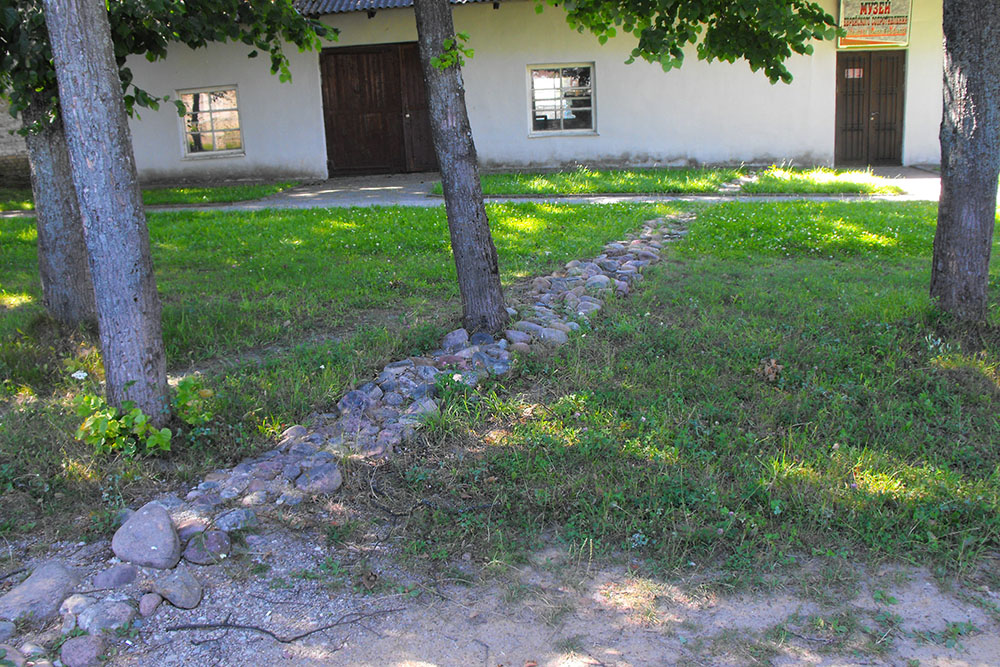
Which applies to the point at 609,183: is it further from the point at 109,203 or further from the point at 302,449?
the point at 109,203

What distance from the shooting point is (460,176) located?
16.6ft

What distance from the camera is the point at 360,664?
2.69 m

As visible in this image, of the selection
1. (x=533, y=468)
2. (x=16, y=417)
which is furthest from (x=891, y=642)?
(x=16, y=417)

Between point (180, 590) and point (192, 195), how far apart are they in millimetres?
11493

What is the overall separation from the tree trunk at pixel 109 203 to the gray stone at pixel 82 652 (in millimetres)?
1464

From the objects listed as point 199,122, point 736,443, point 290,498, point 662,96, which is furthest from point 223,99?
point 736,443

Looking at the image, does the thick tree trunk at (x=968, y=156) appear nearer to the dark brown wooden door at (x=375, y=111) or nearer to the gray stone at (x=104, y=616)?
the gray stone at (x=104, y=616)

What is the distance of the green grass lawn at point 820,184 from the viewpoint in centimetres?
1143

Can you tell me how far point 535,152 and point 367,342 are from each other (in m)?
11.0

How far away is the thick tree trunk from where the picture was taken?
Result: 15.9 ft

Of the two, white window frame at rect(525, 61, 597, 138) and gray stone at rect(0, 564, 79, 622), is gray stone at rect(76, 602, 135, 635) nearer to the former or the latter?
gray stone at rect(0, 564, 79, 622)

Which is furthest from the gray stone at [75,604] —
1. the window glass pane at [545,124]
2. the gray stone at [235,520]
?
the window glass pane at [545,124]

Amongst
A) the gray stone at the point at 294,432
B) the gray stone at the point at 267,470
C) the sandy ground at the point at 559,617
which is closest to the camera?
the sandy ground at the point at 559,617

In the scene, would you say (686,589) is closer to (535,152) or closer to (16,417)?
(16,417)
